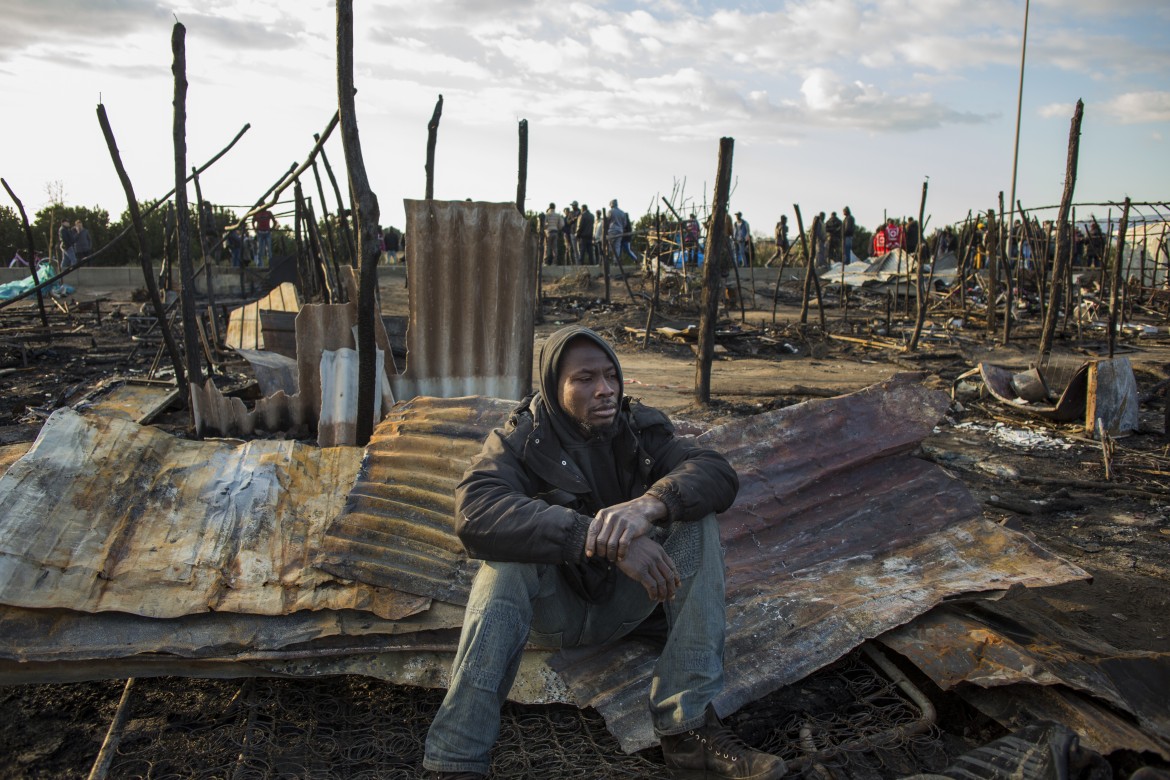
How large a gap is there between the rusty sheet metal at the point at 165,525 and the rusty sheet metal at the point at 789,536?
0.53ft

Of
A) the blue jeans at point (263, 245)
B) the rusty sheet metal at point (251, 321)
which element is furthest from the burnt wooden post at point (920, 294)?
the blue jeans at point (263, 245)

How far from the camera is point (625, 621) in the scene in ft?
9.28

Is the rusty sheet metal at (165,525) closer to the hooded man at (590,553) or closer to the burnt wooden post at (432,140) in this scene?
the hooded man at (590,553)

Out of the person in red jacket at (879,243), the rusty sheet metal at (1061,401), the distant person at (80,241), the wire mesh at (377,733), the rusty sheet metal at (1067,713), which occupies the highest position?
the person in red jacket at (879,243)

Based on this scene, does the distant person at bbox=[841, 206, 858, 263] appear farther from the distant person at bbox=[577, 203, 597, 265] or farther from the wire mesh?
the wire mesh

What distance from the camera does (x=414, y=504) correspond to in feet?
11.3

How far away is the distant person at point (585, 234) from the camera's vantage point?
73.1 ft

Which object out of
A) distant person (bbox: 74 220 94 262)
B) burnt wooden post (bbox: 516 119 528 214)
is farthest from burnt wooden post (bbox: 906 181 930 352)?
distant person (bbox: 74 220 94 262)

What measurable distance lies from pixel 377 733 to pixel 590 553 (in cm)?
100

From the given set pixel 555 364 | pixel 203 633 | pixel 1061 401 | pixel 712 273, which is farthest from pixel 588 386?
pixel 1061 401

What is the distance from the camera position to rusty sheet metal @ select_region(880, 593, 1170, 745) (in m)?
2.53

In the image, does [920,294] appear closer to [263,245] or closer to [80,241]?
[263,245]

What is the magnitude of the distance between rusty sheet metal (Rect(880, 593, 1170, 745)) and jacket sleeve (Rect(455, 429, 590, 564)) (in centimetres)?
125

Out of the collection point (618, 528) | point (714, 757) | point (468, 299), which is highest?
point (468, 299)
